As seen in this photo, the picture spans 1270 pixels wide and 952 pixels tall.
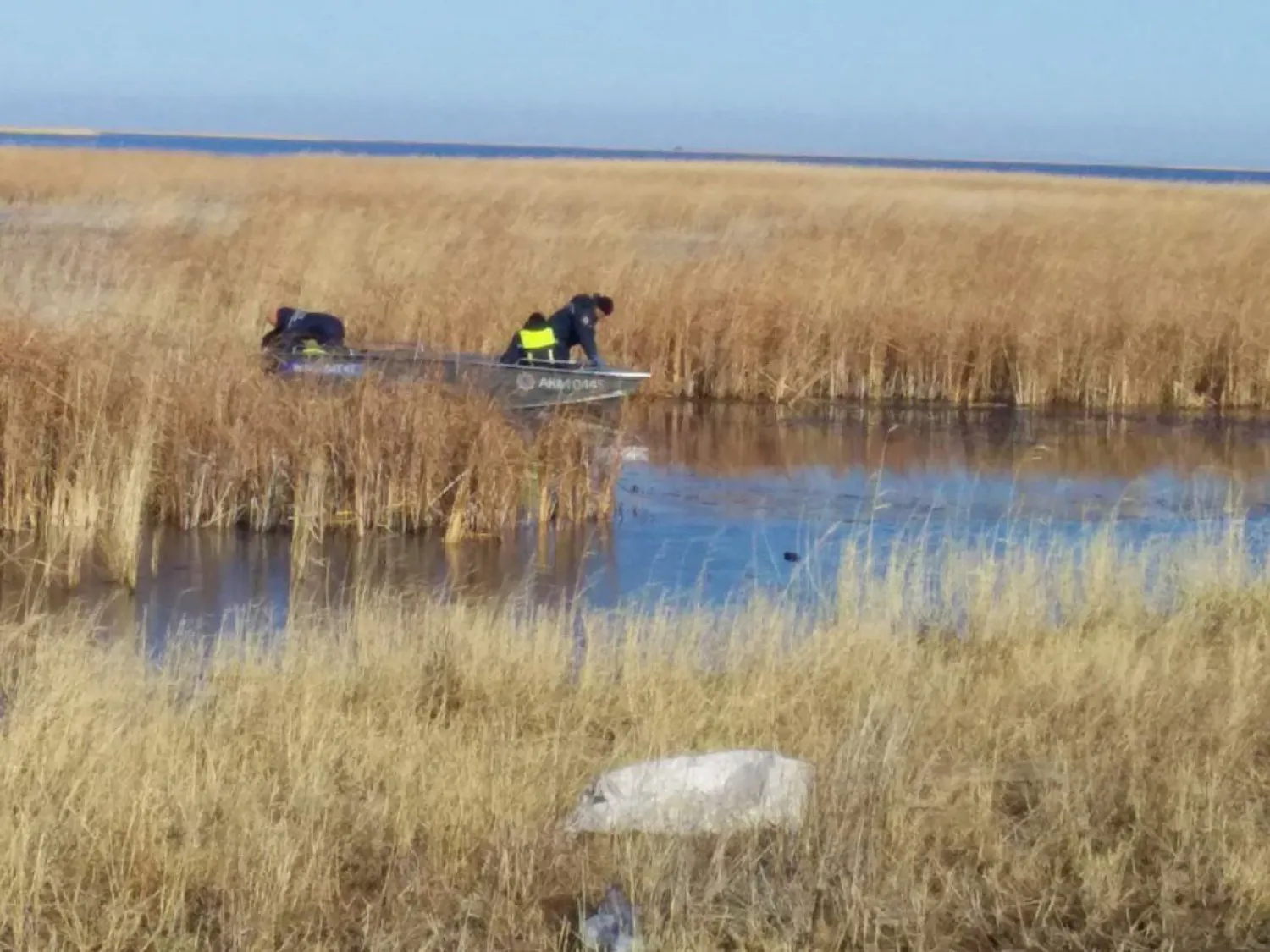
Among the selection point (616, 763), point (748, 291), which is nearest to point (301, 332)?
point (748, 291)

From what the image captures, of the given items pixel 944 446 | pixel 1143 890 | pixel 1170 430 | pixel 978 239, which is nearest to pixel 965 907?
pixel 1143 890

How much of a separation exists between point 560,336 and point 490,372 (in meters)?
0.96

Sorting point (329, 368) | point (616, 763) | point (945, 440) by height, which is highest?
point (329, 368)

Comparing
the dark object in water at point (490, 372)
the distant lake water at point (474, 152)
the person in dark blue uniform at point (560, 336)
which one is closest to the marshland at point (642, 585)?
the dark object in water at point (490, 372)

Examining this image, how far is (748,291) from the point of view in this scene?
16.3 meters

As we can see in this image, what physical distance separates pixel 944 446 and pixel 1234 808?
937cm

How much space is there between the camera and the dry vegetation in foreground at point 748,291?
616 inches

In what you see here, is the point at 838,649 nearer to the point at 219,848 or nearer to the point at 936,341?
the point at 219,848

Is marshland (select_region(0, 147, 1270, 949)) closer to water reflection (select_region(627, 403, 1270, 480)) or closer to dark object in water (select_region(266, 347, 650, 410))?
water reflection (select_region(627, 403, 1270, 480))

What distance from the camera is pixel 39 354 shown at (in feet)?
32.6

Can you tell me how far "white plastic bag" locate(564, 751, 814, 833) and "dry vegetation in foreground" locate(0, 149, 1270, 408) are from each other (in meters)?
6.64

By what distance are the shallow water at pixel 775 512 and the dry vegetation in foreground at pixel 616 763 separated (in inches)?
68.8

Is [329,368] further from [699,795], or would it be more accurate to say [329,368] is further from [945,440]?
[699,795]

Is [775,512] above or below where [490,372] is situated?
below
